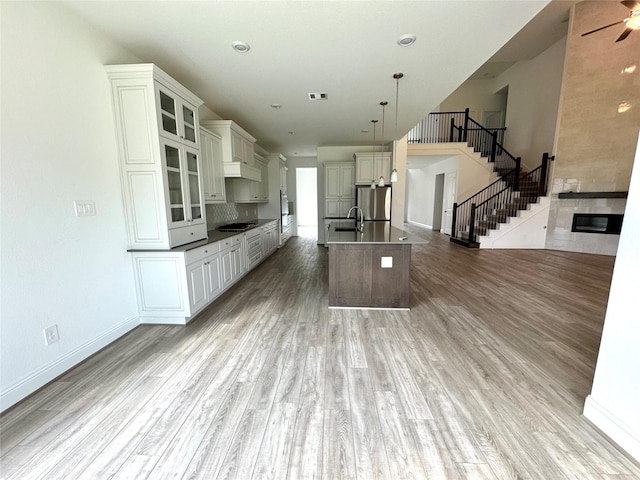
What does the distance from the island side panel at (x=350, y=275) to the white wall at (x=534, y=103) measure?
7.21 metres

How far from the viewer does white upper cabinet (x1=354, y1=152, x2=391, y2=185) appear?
6.43 meters

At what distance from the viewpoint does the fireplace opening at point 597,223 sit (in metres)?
5.71

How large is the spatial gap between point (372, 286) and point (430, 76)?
2.67 meters

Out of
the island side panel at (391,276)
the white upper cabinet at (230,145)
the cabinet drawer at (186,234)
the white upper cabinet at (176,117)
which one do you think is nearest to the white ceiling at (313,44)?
the white upper cabinet at (230,145)

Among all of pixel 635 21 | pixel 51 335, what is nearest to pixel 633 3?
pixel 635 21

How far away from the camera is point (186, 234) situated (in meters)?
2.98

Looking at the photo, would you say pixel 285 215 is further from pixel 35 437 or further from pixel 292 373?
pixel 35 437

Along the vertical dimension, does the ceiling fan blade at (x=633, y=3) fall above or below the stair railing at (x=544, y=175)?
above

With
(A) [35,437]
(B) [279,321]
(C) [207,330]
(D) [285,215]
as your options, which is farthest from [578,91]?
(A) [35,437]

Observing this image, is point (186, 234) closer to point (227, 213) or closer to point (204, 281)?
point (204, 281)

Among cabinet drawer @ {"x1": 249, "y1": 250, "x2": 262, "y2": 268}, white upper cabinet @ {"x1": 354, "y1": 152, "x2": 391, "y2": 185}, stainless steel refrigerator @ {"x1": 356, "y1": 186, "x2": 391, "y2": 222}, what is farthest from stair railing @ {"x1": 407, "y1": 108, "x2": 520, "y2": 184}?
cabinet drawer @ {"x1": 249, "y1": 250, "x2": 262, "y2": 268}

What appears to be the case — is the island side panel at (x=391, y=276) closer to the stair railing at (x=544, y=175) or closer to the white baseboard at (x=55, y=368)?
the white baseboard at (x=55, y=368)

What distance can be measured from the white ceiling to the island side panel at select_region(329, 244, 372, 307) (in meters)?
2.09

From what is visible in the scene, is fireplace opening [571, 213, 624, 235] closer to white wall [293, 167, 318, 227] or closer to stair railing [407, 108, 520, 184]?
stair railing [407, 108, 520, 184]
